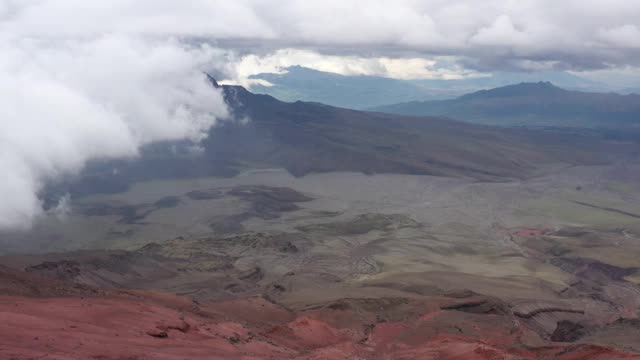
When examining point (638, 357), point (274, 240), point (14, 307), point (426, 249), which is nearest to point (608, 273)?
point (426, 249)

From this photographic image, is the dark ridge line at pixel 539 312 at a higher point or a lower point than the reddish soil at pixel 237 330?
lower

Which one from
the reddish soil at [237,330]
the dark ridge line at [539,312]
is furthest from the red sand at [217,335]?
the dark ridge line at [539,312]

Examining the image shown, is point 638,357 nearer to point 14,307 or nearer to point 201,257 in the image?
point 14,307

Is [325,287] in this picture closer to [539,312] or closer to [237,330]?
[539,312]

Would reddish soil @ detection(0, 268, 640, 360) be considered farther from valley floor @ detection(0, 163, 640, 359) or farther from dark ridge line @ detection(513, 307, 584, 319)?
dark ridge line @ detection(513, 307, 584, 319)

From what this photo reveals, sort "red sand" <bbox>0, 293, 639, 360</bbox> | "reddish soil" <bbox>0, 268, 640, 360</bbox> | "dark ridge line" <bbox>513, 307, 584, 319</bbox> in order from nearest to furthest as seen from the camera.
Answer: "red sand" <bbox>0, 293, 639, 360</bbox> < "reddish soil" <bbox>0, 268, 640, 360</bbox> < "dark ridge line" <bbox>513, 307, 584, 319</bbox>

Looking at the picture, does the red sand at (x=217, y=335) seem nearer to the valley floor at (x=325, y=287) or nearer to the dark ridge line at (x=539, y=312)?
the valley floor at (x=325, y=287)

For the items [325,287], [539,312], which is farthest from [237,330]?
[539,312]

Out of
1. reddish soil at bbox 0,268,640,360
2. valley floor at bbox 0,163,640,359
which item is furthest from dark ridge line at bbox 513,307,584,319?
reddish soil at bbox 0,268,640,360

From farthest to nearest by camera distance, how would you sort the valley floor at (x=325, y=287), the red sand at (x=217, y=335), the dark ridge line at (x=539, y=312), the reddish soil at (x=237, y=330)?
the dark ridge line at (x=539, y=312) < the valley floor at (x=325, y=287) < the reddish soil at (x=237, y=330) < the red sand at (x=217, y=335)
